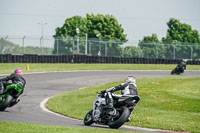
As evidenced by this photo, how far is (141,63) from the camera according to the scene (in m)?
44.7

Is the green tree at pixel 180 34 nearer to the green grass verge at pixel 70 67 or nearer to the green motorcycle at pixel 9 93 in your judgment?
the green grass verge at pixel 70 67

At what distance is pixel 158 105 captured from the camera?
18547mm

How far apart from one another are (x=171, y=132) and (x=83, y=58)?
30604 mm

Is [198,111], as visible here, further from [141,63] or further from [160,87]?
[141,63]

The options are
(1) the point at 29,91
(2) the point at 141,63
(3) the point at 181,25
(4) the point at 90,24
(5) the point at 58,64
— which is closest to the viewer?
(1) the point at 29,91

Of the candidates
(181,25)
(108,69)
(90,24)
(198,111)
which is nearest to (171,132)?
(198,111)

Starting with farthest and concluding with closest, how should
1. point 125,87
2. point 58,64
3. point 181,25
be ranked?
point 181,25
point 58,64
point 125,87

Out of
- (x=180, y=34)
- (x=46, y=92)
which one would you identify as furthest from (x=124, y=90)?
(x=180, y=34)

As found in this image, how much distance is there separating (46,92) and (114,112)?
37.4 ft

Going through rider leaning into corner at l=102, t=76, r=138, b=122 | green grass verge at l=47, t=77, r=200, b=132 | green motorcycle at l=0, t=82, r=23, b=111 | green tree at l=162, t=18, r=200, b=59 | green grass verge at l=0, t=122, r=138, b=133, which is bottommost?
green grass verge at l=47, t=77, r=200, b=132

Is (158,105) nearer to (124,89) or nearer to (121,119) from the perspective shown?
(124,89)

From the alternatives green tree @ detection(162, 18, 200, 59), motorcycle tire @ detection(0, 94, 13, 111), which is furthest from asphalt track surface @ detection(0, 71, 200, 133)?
green tree @ detection(162, 18, 200, 59)

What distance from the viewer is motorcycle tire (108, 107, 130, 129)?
1237 centimetres

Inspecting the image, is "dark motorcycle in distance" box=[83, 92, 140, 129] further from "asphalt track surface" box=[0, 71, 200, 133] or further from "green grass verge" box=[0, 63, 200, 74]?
"green grass verge" box=[0, 63, 200, 74]
